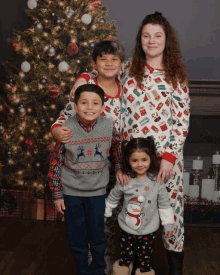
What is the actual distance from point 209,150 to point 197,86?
0.76 metres

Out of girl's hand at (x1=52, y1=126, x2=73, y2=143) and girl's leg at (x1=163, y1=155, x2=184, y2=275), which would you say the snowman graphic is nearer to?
girl's leg at (x1=163, y1=155, x2=184, y2=275)

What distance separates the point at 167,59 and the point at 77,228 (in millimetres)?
972

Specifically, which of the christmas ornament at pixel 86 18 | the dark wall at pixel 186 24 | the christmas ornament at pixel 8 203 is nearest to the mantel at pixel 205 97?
the dark wall at pixel 186 24

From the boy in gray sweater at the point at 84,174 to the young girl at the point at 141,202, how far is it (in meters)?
0.11

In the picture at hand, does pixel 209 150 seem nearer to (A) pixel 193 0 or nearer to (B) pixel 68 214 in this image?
(A) pixel 193 0

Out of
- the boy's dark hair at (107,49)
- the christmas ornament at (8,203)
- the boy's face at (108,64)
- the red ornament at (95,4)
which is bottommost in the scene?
the christmas ornament at (8,203)

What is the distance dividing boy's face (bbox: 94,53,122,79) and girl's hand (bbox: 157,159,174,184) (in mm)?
514

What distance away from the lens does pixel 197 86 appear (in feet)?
10.5

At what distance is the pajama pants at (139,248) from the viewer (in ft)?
5.42

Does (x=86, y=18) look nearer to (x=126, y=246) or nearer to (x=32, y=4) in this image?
(x=32, y=4)

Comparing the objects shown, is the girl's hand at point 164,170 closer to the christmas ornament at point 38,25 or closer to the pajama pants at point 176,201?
the pajama pants at point 176,201

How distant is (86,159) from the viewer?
1.54 meters

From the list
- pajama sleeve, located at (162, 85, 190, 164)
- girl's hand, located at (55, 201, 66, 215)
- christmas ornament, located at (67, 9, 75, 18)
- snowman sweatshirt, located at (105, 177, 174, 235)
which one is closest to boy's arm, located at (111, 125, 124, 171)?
snowman sweatshirt, located at (105, 177, 174, 235)

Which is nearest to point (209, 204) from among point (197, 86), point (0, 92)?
point (197, 86)
